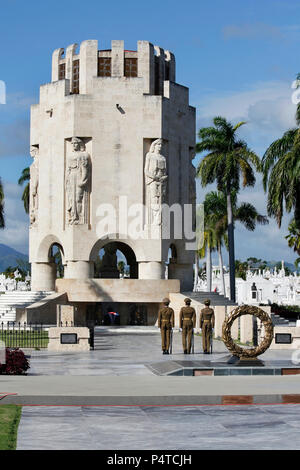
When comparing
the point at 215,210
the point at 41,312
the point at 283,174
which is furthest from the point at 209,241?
the point at 283,174

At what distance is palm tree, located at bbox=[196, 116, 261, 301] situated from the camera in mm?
58750

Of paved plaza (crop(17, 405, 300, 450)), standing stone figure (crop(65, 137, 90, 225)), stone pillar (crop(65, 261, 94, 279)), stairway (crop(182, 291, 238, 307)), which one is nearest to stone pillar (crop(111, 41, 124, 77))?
standing stone figure (crop(65, 137, 90, 225))

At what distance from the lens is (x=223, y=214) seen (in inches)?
2744

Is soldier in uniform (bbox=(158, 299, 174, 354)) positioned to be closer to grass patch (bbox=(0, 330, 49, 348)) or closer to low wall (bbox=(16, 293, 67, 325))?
grass patch (bbox=(0, 330, 49, 348))

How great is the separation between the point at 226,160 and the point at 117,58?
11164mm

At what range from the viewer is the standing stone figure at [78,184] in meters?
51.7

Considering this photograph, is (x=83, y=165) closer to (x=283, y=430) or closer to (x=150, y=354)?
(x=150, y=354)

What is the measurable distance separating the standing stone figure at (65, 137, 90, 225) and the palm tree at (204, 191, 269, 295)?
53.1 ft

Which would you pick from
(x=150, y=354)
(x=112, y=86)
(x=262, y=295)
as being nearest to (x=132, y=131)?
(x=112, y=86)

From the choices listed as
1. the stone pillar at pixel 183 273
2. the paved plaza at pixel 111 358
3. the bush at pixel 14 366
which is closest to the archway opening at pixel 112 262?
the stone pillar at pixel 183 273

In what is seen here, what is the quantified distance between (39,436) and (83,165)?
133 feet

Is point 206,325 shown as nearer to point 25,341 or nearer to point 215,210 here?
point 25,341

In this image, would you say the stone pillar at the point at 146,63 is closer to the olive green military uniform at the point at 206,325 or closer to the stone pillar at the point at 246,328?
the stone pillar at the point at 246,328

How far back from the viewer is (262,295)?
120 metres
